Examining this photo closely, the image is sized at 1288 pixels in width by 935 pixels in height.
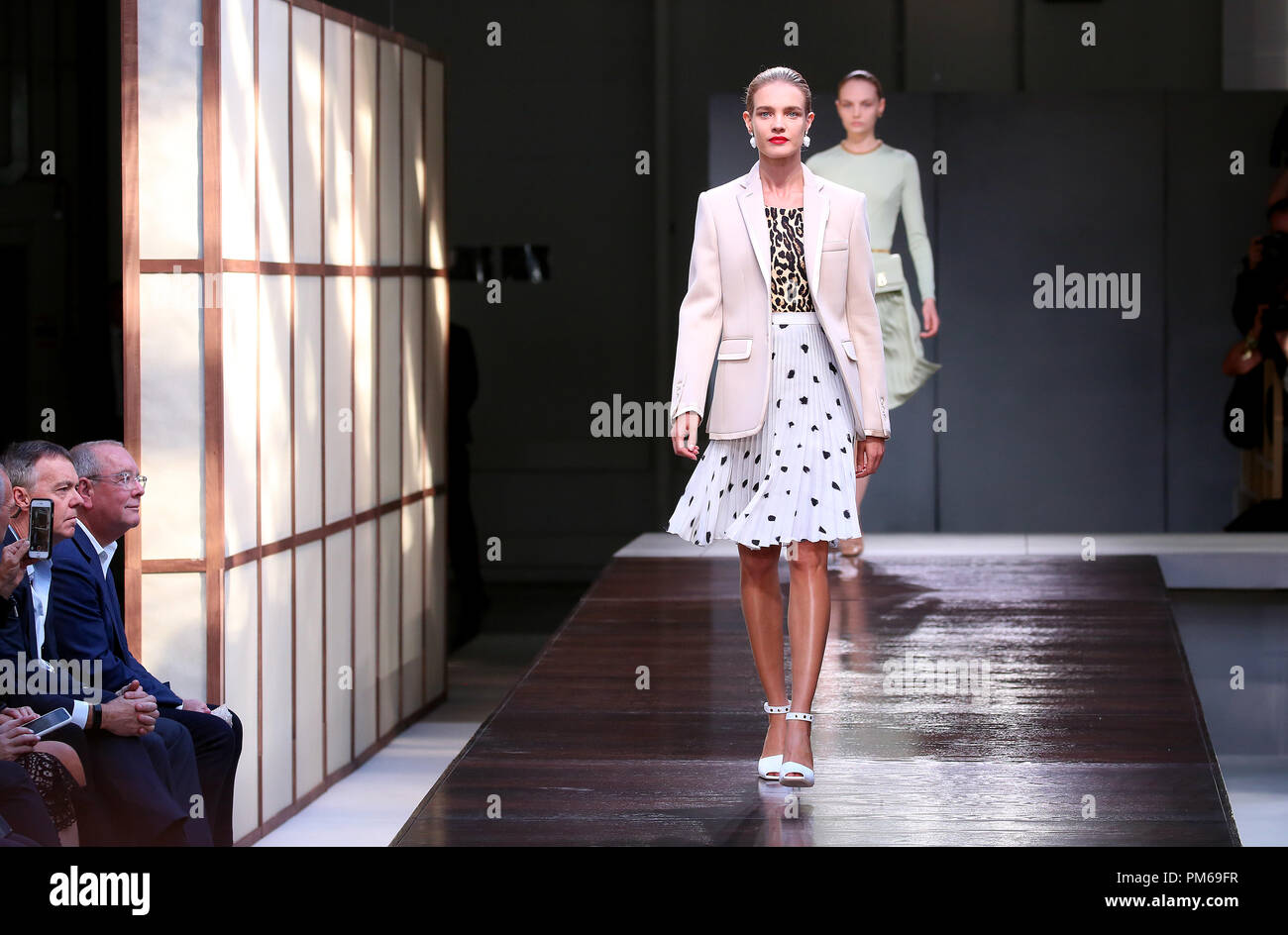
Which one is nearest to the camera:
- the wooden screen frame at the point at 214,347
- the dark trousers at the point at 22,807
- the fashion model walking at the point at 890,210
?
the dark trousers at the point at 22,807

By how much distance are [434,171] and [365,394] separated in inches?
60.1

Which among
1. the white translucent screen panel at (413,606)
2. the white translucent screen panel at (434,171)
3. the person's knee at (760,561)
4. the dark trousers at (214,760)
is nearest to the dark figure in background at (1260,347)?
the white translucent screen panel at (434,171)

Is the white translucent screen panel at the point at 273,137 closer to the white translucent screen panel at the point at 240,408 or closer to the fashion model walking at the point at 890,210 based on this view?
the white translucent screen panel at the point at 240,408

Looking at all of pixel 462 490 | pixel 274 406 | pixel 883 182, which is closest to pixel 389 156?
pixel 274 406

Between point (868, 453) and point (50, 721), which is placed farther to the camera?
point (50, 721)

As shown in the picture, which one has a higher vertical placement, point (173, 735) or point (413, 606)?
point (173, 735)

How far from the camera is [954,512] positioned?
350 inches

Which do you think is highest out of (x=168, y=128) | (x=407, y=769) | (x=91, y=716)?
(x=168, y=128)

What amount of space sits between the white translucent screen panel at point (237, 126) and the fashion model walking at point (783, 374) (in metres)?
2.09

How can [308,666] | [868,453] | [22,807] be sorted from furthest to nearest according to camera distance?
[308,666]
[868,453]
[22,807]

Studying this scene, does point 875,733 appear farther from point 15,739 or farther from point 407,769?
point 407,769

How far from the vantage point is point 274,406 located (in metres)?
5.70

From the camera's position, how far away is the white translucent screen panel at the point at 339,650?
6.40 m

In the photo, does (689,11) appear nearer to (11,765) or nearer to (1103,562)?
(1103,562)
